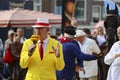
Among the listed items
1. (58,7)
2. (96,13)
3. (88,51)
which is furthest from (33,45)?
(96,13)

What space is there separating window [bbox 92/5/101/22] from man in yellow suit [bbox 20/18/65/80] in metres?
45.1

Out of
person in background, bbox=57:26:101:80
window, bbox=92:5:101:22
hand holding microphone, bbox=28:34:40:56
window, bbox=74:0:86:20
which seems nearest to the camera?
hand holding microphone, bbox=28:34:40:56

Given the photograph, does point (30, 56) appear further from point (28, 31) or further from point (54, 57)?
point (28, 31)

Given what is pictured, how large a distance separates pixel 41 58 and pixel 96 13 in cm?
4543

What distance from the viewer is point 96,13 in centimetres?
5209

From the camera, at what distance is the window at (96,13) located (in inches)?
2051

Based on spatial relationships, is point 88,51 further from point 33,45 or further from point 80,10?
point 80,10

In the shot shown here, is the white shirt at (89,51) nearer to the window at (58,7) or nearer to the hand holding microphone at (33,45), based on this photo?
the hand holding microphone at (33,45)

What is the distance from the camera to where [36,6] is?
4962 cm

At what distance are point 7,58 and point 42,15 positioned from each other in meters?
9.12

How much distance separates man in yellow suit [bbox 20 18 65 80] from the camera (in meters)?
6.89

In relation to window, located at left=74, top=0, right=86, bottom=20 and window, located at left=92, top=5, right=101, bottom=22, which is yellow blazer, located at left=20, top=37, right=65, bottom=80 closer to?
window, located at left=74, top=0, right=86, bottom=20

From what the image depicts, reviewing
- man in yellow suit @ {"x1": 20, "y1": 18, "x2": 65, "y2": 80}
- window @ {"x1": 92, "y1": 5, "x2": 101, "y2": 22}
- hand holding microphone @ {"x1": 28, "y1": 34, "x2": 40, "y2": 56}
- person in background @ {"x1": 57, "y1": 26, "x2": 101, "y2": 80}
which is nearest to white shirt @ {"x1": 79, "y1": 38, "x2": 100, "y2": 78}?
person in background @ {"x1": 57, "y1": 26, "x2": 101, "y2": 80}

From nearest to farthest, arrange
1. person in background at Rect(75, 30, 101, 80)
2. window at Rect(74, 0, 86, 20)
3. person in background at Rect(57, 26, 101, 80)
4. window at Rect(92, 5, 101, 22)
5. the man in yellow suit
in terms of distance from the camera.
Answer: the man in yellow suit, person in background at Rect(57, 26, 101, 80), person in background at Rect(75, 30, 101, 80), window at Rect(74, 0, 86, 20), window at Rect(92, 5, 101, 22)
